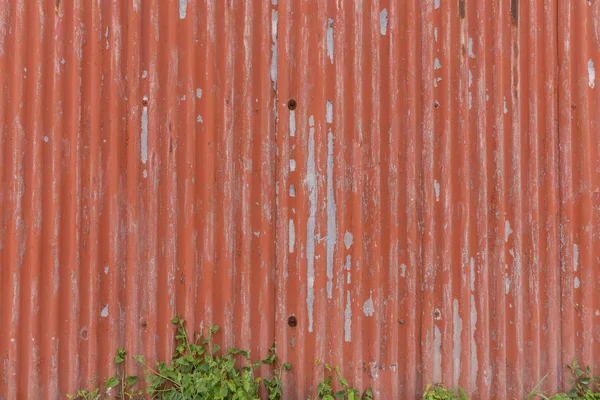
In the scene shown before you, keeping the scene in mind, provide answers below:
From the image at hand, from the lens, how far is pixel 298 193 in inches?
83.0

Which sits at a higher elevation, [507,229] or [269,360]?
[507,229]

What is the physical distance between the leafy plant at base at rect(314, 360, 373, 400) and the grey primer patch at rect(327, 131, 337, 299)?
39 cm

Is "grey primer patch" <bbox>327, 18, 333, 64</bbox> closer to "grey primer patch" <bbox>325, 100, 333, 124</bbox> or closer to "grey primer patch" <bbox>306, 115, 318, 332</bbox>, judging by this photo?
"grey primer patch" <bbox>325, 100, 333, 124</bbox>

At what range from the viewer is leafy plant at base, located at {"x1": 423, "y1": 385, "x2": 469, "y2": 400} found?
2.05 metres

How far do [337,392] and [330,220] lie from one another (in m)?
0.91

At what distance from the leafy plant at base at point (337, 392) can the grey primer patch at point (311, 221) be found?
0.79ft

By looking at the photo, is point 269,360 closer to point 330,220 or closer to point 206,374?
point 206,374

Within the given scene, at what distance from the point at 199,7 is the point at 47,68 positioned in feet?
2.87

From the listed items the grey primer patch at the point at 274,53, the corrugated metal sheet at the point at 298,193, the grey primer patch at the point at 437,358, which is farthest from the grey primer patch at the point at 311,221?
the grey primer patch at the point at 437,358

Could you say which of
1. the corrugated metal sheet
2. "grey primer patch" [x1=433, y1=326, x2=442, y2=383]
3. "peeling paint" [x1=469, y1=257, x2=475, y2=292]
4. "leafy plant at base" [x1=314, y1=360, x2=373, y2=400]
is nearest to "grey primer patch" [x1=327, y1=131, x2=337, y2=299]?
the corrugated metal sheet

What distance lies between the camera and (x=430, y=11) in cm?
218

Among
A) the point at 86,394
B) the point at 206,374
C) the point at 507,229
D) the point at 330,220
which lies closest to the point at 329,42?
the point at 330,220

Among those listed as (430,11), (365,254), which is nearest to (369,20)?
(430,11)

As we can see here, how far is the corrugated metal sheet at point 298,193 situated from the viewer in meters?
2.04
